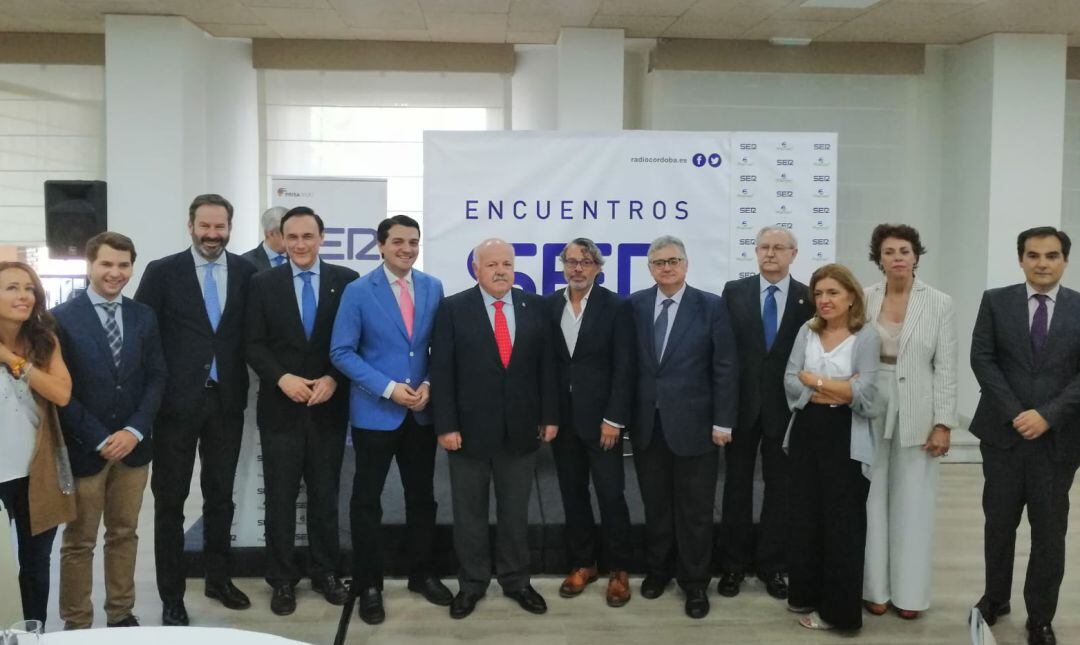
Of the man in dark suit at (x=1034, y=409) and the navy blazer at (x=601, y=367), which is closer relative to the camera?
the man in dark suit at (x=1034, y=409)

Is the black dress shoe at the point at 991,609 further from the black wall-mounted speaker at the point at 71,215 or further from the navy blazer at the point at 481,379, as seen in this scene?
the black wall-mounted speaker at the point at 71,215

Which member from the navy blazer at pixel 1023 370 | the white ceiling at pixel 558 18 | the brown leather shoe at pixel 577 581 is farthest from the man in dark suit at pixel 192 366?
the white ceiling at pixel 558 18

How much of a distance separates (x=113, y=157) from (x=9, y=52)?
1.59 meters

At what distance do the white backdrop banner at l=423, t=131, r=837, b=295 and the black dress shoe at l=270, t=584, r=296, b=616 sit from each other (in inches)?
93.4

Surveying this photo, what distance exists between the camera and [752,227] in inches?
234

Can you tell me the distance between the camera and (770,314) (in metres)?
3.96

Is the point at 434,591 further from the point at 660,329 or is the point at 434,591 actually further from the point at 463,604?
the point at 660,329

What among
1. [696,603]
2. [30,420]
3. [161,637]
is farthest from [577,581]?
[161,637]

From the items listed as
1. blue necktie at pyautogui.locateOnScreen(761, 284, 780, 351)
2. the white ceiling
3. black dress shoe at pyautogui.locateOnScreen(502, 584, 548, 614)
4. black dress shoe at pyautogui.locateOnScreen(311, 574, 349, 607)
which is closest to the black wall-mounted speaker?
the white ceiling

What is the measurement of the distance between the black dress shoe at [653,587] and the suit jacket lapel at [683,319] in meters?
1.00

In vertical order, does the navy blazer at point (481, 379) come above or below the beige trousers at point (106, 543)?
above

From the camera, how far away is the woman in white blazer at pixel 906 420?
3602 millimetres

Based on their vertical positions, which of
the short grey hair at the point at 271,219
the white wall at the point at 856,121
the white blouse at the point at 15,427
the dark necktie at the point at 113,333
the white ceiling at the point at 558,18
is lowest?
the white blouse at the point at 15,427

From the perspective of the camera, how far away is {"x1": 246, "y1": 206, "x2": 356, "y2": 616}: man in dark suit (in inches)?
143
